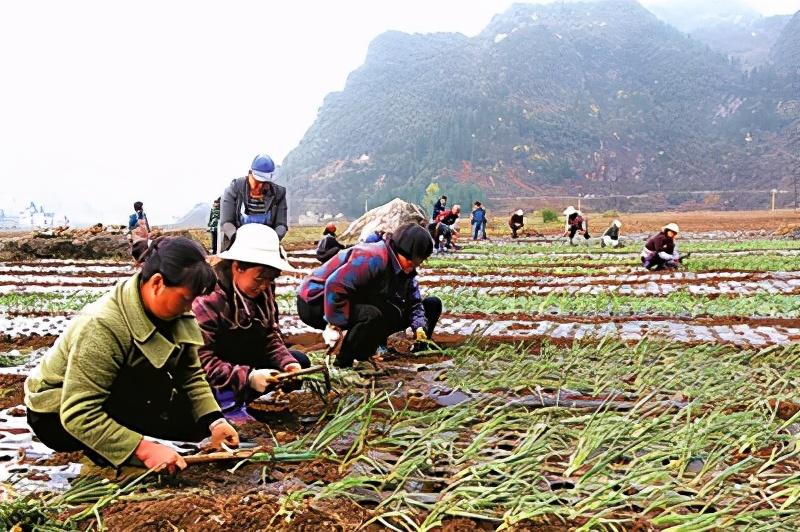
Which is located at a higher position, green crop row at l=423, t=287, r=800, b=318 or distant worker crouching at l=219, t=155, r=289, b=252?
distant worker crouching at l=219, t=155, r=289, b=252

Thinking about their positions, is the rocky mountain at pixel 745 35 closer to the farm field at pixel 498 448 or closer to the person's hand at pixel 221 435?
the farm field at pixel 498 448

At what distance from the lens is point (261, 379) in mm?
3510

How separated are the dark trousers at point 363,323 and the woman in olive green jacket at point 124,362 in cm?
183

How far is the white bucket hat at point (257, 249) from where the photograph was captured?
350 cm

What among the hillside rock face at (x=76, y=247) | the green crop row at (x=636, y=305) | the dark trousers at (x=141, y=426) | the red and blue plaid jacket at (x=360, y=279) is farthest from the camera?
the hillside rock face at (x=76, y=247)

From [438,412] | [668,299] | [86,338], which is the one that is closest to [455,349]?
[438,412]

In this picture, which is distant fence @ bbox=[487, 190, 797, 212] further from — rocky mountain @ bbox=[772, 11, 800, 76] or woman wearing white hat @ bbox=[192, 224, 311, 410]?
woman wearing white hat @ bbox=[192, 224, 311, 410]

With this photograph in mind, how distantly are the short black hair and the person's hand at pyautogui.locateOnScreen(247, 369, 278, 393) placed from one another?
93 centimetres

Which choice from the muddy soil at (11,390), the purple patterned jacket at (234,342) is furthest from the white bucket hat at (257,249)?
the muddy soil at (11,390)

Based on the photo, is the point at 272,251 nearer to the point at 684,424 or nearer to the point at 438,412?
the point at 438,412

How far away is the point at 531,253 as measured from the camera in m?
18.1

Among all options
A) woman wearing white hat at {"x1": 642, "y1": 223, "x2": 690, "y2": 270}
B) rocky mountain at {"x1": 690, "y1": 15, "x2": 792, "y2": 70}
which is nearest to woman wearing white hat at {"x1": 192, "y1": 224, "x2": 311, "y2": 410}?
woman wearing white hat at {"x1": 642, "y1": 223, "x2": 690, "y2": 270}

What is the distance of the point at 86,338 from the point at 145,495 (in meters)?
0.57

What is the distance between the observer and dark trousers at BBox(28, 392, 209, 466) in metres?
2.90
